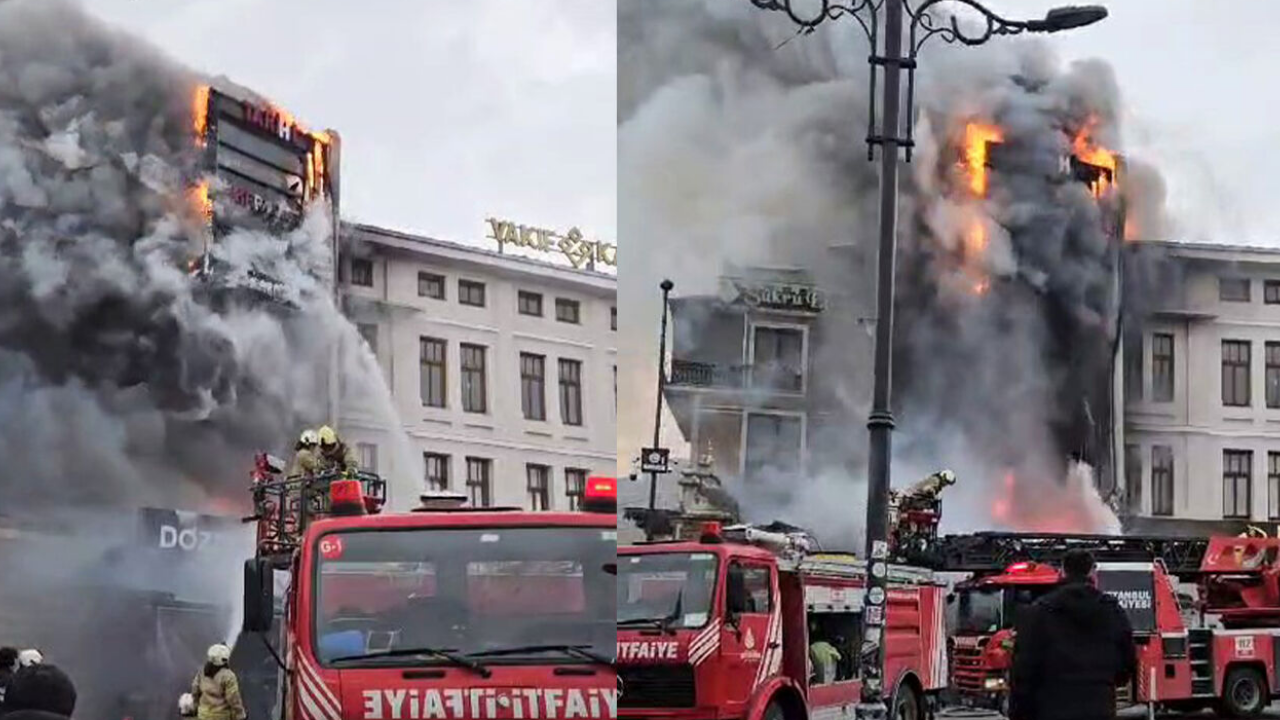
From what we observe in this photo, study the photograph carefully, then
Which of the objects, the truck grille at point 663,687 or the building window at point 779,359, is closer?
the building window at point 779,359

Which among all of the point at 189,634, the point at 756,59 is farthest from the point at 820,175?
the point at 189,634

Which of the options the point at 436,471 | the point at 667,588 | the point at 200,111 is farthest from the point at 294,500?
the point at 667,588

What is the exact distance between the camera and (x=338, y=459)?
164 inches

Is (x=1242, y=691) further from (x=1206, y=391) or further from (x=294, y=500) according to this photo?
(x=294, y=500)

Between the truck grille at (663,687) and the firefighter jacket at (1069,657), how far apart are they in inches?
42.8

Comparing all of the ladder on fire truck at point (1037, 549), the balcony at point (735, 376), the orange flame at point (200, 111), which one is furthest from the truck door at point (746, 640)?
the orange flame at point (200, 111)

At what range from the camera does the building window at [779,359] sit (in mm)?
4523

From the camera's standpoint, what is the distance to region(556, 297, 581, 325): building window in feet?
13.5

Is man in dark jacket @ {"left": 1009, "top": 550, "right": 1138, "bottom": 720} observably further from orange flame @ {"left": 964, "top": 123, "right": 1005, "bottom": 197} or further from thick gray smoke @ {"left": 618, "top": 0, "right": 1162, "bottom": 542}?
orange flame @ {"left": 964, "top": 123, "right": 1005, "bottom": 197}

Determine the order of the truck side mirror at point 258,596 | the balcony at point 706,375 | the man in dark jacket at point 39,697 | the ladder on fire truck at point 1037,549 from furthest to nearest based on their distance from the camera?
the ladder on fire truck at point 1037,549 < the balcony at point 706,375 < the truck side mirror at point 258,596 < the man in dark jacket at point 39,697

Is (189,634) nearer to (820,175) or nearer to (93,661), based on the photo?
(93,661)

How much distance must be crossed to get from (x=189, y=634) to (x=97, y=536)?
15.4 inches

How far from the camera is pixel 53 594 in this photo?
15.1ft

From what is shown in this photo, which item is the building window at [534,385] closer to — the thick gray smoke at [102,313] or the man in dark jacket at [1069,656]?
the thick gray smoke at [102,313]
